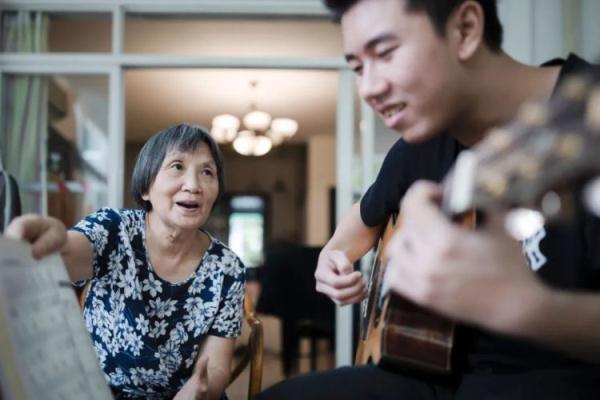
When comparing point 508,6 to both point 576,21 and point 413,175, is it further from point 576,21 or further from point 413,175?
point 413,175

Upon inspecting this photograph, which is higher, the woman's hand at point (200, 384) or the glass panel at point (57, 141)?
the glass panel at point (57, 141)

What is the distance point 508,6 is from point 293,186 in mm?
8939

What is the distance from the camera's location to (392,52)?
867 millimetres

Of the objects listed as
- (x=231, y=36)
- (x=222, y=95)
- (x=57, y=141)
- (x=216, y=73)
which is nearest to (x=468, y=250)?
(x=57, y=141)

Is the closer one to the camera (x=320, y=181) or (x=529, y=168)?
(x=529, y=168)

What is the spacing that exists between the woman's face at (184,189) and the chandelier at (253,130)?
17.8 feet

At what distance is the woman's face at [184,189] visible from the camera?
58.1 inches

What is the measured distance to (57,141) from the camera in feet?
12.7

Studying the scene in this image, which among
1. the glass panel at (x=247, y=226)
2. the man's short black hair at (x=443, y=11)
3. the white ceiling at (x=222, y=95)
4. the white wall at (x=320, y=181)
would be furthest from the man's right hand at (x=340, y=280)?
the glass panel at (x=247, y=226)

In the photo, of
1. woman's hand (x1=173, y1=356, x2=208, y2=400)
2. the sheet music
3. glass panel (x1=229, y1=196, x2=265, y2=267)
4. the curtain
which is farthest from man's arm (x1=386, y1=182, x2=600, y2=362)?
glass panel (x1=229, y1=196, x2=265, y2=267)

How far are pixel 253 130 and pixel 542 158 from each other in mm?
6906

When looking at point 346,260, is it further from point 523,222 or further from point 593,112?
point 593,112

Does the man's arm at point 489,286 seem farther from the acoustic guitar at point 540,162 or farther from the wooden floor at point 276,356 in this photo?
the wooden floor at point 276,356

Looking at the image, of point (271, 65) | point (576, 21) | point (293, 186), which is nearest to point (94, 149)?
point (271, 65)
